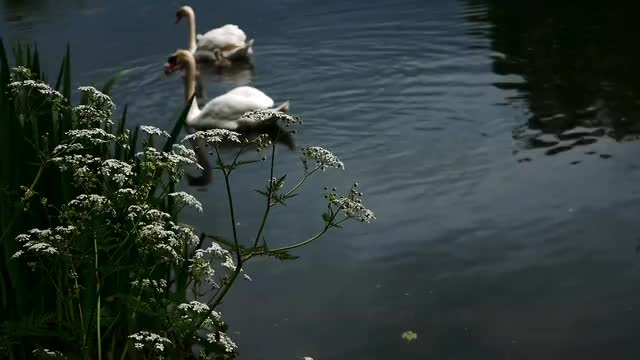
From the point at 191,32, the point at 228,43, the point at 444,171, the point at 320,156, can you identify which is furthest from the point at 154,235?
the point at 191,32

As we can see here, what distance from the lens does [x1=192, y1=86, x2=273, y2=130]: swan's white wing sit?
12766mm

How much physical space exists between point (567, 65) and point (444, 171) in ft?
16.3

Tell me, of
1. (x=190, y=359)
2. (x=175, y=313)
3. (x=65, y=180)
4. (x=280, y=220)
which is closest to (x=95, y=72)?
(x=280, y=220)

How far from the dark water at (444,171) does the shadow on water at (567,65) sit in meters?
0.05

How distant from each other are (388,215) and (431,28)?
8.71m

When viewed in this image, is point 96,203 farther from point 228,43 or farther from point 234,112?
point 228,43

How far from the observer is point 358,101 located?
13.5 m

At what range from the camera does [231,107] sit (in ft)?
42.3

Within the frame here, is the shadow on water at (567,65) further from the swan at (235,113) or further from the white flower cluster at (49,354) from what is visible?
the white flower cluster at (49,354)

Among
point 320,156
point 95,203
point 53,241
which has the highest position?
point 320,156

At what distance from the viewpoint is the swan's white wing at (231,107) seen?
12.8m

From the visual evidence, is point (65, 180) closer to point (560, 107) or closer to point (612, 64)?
point (560, 107)

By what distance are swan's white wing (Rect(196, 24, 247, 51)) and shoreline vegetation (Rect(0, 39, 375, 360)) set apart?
1072 cm

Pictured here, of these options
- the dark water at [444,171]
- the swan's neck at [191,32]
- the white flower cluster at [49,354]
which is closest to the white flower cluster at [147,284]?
the white flower cluster at [49,354]
